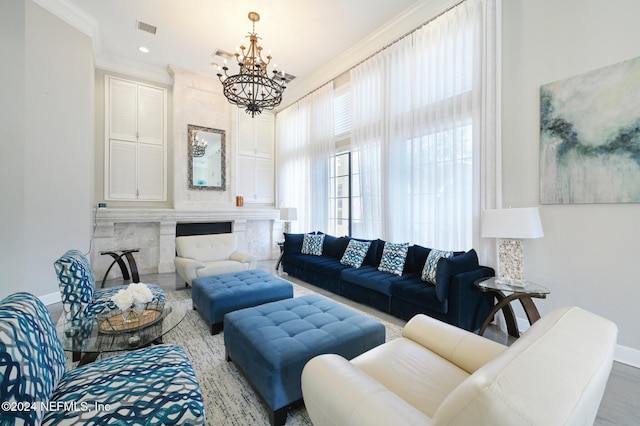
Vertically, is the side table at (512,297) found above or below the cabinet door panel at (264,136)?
below

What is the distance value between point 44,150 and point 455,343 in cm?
518

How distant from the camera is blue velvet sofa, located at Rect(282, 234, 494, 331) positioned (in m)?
2.61

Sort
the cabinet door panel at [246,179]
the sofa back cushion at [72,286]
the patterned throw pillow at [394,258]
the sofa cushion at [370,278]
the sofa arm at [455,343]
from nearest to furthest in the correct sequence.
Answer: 1. the sofa arm at [455,343]
2. the sofa back cushion at [72,286]
3. the sofa cushion at [370,278]
4. the patterned throw pillow at [394,258]
5. the cabinet door panel at [246,179]

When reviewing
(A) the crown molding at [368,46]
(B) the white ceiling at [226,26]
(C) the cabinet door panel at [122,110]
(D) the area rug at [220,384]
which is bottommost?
(D) the area rug at [220,384]

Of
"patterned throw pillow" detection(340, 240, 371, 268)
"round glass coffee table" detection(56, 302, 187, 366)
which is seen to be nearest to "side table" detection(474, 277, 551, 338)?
"patterned throw pillow" detection(340, 240, 371, 268)

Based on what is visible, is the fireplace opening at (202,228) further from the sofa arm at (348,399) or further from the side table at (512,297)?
the sofa arm at (348,399)

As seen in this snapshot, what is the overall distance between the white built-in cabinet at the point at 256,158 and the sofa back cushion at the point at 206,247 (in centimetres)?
223

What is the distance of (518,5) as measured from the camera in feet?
9.19

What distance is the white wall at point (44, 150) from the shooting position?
3281 millimetres

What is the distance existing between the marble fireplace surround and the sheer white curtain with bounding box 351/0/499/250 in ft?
10.6

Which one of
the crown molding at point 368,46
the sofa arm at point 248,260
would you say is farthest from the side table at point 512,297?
the crown molding at point 368,46

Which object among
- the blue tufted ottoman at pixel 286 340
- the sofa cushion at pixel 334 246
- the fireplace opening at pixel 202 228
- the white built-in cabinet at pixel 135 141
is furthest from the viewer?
the fireplace opening at pixel 202 228

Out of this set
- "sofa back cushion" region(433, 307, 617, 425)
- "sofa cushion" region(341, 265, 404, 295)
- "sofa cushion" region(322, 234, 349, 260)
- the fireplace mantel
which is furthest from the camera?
the fireplace mantel

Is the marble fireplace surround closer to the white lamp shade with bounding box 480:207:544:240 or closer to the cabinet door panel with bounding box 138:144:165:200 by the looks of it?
the cabinet door panel with bounding box 138:144:165:200
